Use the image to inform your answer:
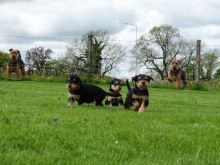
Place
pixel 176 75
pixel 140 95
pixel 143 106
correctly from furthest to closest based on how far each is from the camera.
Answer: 1. pixel 176 75
2. pixel 140 95
3. pixel 143 106

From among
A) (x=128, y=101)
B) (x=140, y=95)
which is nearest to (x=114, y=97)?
(x=128, y=101)

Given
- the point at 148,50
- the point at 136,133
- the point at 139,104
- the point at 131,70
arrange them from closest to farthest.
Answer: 1. the point at 136,133
2. the point at 139,104
3. the point at 131,70
4. the point at 148,50

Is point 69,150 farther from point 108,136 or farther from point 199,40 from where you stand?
point 199,40

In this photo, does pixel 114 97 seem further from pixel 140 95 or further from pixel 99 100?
pixel 140 95

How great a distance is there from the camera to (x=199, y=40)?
31312 millimetres

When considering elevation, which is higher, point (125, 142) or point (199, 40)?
point (199, 40)

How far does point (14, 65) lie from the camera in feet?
92.9

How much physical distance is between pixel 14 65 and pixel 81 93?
16402 mm

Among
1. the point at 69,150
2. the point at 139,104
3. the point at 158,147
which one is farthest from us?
the point at 139,104

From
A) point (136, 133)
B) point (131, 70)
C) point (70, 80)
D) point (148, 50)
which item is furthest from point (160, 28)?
point (136, 133)

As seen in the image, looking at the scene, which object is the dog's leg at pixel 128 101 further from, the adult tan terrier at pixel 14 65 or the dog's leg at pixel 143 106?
the adult tan terrier at pixel 14 65

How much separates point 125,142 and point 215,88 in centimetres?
2437

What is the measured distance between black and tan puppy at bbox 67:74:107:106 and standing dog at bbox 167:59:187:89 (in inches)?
574

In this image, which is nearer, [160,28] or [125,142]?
[125,142]
